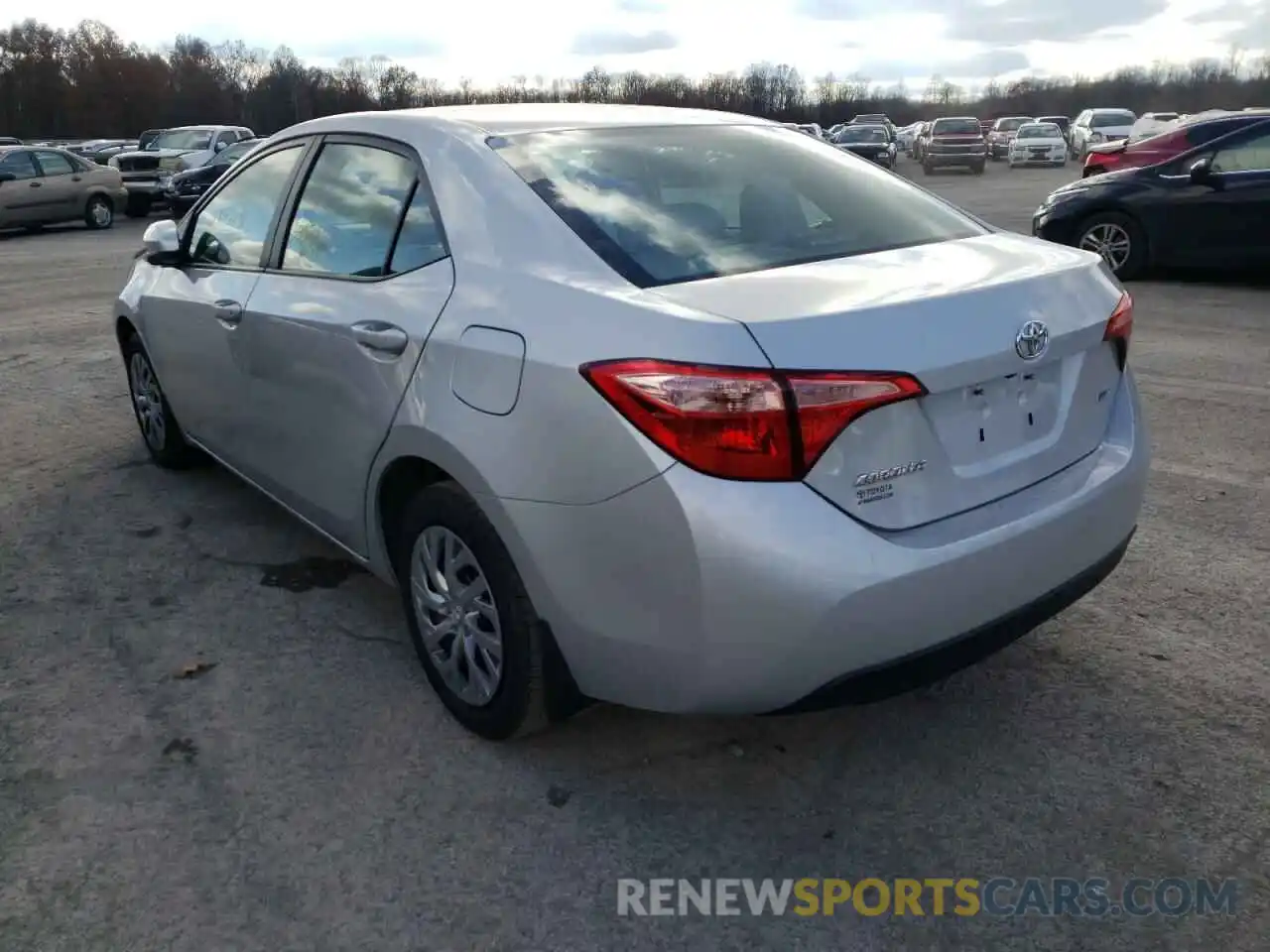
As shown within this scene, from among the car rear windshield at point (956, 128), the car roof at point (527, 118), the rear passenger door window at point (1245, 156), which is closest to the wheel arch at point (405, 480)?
the car roof at point (527, 118)

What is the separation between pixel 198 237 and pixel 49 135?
80504 millimetres

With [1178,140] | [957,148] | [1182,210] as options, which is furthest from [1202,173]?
[957,148]

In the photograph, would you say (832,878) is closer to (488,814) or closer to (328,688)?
(488,814)

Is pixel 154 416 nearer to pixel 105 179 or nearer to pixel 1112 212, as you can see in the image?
pixel 1112 212

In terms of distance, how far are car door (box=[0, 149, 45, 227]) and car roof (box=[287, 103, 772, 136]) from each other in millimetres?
19360

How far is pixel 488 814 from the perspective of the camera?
2744 millimetres

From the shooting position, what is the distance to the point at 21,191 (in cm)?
2023

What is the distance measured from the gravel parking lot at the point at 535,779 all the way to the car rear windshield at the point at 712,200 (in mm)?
1284

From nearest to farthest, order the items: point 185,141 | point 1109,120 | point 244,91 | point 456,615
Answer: point 456,615
point 185,141
point 1109,120
point 244,91

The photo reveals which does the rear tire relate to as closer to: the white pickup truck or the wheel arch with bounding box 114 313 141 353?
the white pickup truck

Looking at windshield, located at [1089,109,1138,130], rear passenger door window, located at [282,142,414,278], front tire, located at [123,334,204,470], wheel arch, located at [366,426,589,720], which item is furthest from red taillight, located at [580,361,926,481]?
windshield, located at [1089,109,1138,130]

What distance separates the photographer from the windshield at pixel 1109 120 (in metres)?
38.1

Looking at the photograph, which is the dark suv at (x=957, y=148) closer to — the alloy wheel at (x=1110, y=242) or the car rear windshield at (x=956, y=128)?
the car rear windshield at (x=956, y=128)

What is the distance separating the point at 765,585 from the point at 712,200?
130 cm
